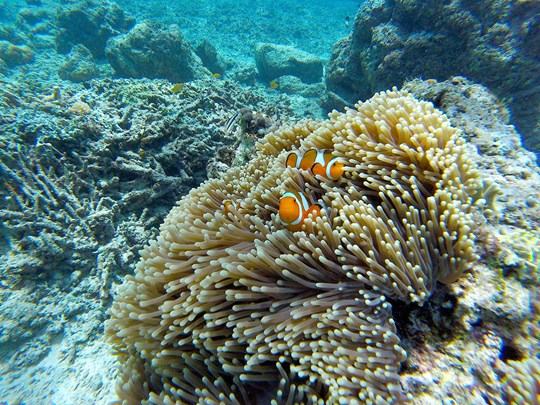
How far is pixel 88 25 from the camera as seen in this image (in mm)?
12203

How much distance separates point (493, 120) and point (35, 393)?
206 inches

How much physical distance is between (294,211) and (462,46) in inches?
222

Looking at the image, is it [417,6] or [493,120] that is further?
[417,6]

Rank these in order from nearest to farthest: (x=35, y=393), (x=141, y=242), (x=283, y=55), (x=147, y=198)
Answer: (x=35, y=393)
(x=141, y=242)
(x=147, y=198)
(x=283, y=55)

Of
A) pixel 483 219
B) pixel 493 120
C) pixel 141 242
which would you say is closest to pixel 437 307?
pixel 483 219

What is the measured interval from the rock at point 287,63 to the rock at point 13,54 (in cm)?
1003

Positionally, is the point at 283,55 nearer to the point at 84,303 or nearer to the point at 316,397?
the point at 84,303

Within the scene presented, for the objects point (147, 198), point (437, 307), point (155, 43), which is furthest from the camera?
point (155, 43)

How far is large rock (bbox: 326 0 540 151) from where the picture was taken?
4793 mm

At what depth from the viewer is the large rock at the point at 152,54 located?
401 inches

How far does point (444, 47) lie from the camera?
534 centimetres

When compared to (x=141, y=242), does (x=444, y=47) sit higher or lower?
higher

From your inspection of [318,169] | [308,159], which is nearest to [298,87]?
[308,159]

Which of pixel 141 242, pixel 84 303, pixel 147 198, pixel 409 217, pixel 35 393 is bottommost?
pixel 35 393
